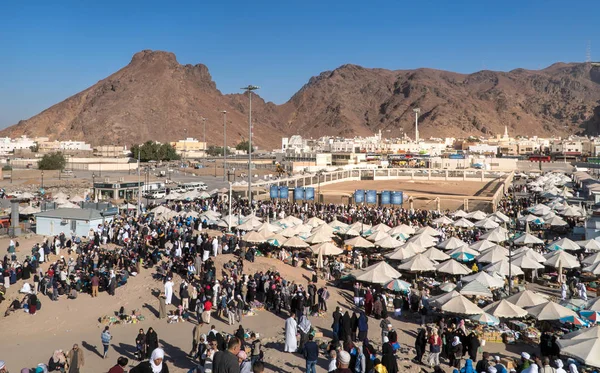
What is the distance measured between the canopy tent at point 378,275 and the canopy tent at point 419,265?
4.37 feet

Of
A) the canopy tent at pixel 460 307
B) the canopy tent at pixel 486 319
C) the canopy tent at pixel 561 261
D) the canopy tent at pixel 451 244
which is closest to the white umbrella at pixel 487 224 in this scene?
the canopy tent at pixel 451 244

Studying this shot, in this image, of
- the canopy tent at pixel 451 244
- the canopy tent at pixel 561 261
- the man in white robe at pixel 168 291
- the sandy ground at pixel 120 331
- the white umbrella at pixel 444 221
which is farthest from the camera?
the white umbrella at pixel 444 221

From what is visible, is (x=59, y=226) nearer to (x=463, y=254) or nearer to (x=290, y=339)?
(x=290, y=339)

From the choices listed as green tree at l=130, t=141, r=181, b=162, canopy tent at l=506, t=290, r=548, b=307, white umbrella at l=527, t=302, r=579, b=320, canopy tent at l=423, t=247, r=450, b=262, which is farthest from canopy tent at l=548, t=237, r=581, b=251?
green tree at l=130, t=141, r=181, b=162

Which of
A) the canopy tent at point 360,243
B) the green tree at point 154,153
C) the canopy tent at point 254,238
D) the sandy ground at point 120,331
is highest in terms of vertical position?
the green tree at point 154,153

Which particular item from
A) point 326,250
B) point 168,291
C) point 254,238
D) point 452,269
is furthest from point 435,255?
point 168,291

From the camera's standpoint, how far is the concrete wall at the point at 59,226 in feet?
83.5

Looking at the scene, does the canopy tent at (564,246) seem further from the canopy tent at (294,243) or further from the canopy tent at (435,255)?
the canopy tent at (294,243)

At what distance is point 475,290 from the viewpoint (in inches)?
580

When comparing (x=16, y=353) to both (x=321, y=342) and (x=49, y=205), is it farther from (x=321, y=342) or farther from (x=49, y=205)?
(x=49, y=205)

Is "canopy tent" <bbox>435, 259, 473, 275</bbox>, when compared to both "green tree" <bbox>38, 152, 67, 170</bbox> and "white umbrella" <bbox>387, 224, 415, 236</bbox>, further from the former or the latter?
"green tree" <bbox>38, 152, 67, 170</bbox>

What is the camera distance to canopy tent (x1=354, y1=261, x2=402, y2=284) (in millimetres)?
16281

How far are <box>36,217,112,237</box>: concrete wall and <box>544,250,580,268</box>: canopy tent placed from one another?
19.7 m

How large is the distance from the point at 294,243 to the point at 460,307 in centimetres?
862
